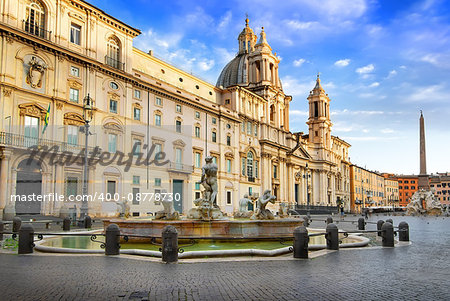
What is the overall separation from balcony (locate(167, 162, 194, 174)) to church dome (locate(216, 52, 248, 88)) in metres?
29.7

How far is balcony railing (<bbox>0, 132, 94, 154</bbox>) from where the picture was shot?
26375mm

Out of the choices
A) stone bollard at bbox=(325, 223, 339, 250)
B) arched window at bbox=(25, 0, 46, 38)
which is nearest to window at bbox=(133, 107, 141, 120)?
arched window at bbox=(25, 0, 46, 38)

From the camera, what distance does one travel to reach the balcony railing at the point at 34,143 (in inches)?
1038

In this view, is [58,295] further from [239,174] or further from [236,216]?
[239,174]

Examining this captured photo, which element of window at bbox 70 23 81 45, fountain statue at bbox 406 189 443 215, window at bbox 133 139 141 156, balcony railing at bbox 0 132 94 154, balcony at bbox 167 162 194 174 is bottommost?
fountain statue at bbox 406 189 443 215

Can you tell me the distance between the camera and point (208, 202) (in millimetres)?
15375

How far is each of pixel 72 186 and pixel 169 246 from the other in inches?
897

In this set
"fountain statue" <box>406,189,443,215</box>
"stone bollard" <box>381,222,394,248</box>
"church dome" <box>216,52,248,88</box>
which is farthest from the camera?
"church dome" <box>216,52,248,88</box>

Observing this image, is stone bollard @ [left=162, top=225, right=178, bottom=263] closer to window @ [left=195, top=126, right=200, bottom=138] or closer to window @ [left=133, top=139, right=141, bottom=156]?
window @ [left=133, top=139, right=141, bottom=156]

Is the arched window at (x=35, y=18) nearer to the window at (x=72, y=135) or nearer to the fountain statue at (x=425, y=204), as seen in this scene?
the window at (x=72, y=135)

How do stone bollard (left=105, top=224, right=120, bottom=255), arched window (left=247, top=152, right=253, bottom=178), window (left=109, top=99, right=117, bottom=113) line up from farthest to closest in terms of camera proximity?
arched window (left=247, top=152, right=253, bottom=178), window (left=109, top=99, right=117, bottom=113), stone bollard (left=105, top=224, right=120, bottom=255)

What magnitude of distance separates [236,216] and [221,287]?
34.9 feet

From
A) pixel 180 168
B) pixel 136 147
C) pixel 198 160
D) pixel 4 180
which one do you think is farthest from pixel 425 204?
pixel 4 180

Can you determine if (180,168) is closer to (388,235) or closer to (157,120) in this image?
(157,120)
